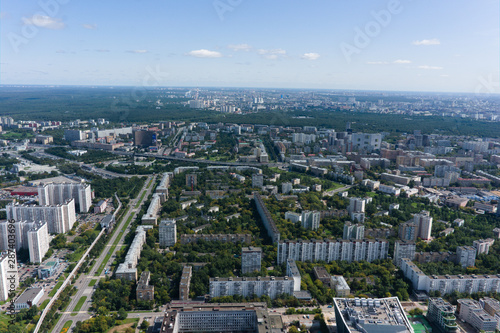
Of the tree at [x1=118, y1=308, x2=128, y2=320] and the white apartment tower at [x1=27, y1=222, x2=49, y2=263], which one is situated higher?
the white apartment tower at [x1=27, y1=222, x2=49, y2=263]

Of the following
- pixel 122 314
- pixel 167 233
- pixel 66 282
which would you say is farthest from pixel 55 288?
pixel 167 233

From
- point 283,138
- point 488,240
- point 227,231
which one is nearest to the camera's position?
point 488,240

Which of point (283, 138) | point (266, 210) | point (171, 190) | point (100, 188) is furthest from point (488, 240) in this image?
point (283, 138)

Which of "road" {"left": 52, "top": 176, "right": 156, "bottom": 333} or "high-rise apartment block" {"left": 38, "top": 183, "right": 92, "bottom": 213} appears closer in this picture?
"road" {"left": 52, "top": 176, "right": 156, "bottom": 333}

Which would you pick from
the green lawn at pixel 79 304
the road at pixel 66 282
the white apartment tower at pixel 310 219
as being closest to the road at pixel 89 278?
the green lawn at pixel 79 304

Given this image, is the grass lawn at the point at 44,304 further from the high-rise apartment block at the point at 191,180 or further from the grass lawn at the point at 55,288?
the high-rise apartment block at the point at 191,180

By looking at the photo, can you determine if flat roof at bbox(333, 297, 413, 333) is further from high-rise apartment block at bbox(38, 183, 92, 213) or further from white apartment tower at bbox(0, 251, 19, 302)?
high-rise apartment block at bbox(38, 183, 92, 213)

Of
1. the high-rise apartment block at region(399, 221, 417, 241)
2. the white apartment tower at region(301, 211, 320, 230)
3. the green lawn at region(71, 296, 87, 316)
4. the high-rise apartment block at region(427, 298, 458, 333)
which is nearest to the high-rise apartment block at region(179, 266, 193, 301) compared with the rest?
the green lawn at region(71, 296, 87, 316)

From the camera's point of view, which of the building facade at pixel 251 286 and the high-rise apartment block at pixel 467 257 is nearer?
the building facade at pixel 251 286

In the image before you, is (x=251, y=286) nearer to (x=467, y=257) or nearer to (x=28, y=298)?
(x=28, y=298)

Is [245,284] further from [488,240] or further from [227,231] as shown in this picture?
[488,240]

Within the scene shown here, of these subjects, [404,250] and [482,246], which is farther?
[482,246]
